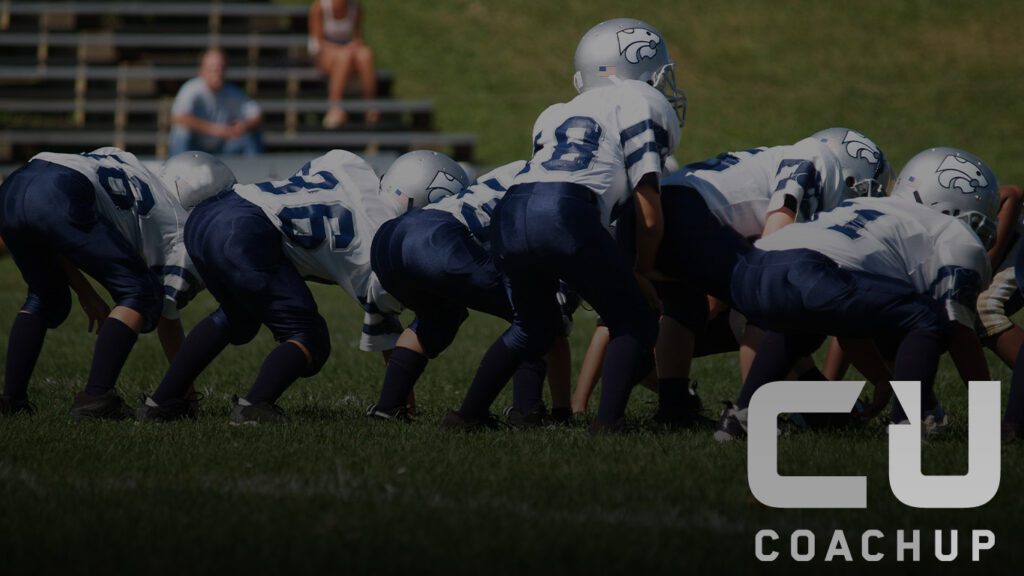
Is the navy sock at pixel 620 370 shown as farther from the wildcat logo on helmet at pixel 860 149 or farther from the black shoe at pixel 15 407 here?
the black shoe at pixel 15 407

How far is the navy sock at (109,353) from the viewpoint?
19.6ft

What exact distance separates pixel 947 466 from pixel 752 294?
3.14 feet

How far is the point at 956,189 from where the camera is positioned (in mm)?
5430

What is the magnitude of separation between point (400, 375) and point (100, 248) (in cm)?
139


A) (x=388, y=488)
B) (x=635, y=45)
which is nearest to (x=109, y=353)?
(x=388, y=488)

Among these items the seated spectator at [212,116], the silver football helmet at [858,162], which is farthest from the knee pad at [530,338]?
the seated spectator at [212,116]

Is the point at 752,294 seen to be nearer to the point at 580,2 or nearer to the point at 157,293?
the point at 157,293

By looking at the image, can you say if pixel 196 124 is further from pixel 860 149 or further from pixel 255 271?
pixel 860 149

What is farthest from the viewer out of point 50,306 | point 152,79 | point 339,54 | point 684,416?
point 152,79

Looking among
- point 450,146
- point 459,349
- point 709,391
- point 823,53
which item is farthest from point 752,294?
point 823,53

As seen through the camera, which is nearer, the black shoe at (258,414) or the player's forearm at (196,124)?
the black shoe at (258,414)

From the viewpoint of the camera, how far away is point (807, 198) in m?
5.62

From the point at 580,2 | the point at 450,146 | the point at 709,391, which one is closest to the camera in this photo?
the point at 709,391

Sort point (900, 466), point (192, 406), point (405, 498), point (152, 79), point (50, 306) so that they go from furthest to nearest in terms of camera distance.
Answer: point (152, 79)
point (50, 306)
point (192, 406)
point (900, 466)
point (405, 498)
